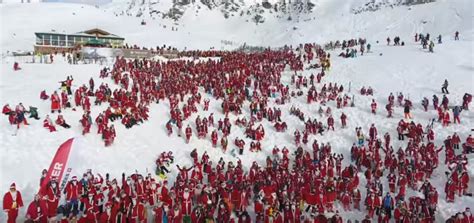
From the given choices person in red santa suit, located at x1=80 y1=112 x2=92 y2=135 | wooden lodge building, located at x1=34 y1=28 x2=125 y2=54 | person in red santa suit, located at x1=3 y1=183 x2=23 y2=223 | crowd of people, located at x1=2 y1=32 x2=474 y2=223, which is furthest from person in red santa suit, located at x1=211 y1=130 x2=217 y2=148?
wooden lodge building, located at x1=34 y1=28 x2=125 y2=54

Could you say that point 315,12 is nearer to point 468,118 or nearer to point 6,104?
point 468,118

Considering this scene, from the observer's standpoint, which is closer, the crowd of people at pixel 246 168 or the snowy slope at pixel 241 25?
the crowd of people at pixel 246 168

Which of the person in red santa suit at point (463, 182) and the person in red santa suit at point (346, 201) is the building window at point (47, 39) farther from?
the person in red santa suit at point (463, 182)

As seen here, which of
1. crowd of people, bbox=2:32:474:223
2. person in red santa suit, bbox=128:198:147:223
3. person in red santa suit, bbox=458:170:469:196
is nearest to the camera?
person in red santa suit, bbox=128:198:147:223

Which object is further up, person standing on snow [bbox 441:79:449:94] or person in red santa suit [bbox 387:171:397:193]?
person standing on snow [bbox 441:79:449:94]

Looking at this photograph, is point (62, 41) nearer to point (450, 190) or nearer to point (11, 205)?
point (11, 205)

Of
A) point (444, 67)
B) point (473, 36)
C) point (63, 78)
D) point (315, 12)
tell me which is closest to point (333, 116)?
point (444, 67)

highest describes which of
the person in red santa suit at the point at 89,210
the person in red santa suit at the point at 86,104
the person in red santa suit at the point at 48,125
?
the person in red santa suit at the point at 86,104

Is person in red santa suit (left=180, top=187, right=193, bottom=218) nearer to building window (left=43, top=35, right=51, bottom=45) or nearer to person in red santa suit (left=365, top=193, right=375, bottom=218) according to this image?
person in red santa suit (left=365, top=193, right=375, bottom=218)

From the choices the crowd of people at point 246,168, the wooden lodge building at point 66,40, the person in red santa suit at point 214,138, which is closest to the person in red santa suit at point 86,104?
the crowd of people at point 246,168
